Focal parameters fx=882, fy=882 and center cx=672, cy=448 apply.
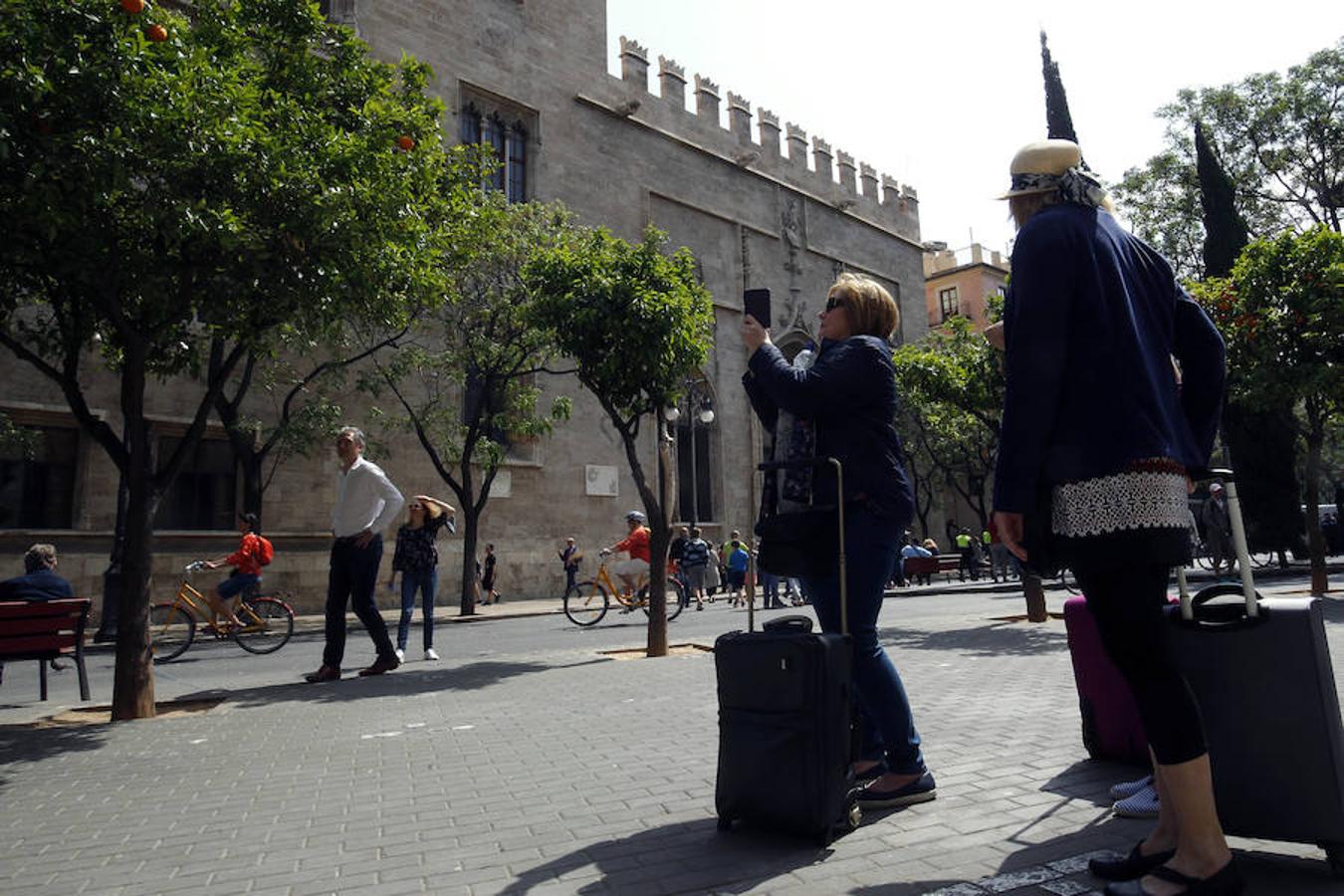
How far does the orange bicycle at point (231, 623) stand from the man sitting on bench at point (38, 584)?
2309 mm

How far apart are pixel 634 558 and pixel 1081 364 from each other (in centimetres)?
1127

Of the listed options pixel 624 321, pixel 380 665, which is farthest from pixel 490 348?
pixel 380 665

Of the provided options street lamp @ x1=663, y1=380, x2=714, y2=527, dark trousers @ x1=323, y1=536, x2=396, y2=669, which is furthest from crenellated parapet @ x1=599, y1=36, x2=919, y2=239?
dark trousers @ x1=323, y1=536, x2=396, y2=669

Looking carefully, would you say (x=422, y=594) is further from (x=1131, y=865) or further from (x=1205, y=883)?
(x=1205, y=883)

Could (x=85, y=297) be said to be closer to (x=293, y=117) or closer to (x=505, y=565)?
(x=293, y=117)

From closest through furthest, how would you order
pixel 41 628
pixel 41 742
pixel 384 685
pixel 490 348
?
1. pixel 41 742
2. pixel 41 628
3. pixel 384 685
4. pixel 490 348

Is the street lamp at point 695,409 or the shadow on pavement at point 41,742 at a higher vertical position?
the street lamp at point 695,409

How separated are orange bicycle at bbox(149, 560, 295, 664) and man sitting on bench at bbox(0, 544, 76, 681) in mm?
2309

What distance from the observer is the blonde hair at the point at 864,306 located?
11.0ft

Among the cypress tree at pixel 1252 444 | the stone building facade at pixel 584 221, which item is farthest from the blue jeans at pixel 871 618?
the cypress tree at pixel 1252 444

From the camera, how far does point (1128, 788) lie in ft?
10.2

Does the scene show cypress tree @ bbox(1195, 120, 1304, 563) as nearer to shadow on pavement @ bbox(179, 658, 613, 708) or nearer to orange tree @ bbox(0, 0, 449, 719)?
shadow on pavement @ bbox(179, 658, 613, 708)

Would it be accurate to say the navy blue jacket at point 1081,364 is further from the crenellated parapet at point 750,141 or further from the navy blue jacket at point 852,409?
the crenellated parapet at point 750,141

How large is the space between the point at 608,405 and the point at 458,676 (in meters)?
3.19
